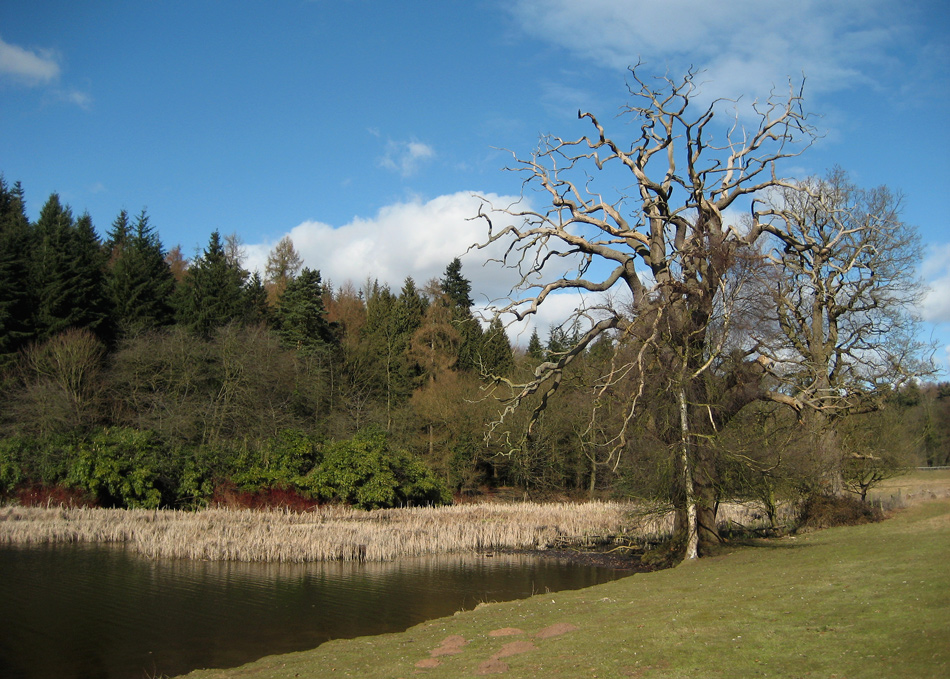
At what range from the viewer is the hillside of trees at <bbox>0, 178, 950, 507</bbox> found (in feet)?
76.4

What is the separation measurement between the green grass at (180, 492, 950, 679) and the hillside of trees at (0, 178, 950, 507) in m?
3.54

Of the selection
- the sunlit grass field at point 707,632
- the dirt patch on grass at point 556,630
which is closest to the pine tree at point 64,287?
the sunlit grass field at point 707,632

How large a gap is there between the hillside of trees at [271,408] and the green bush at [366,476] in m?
0.10

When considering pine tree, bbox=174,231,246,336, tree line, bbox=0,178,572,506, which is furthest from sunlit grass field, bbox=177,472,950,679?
pine tree, bbox=174,231,246,336

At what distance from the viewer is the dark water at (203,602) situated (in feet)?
36.9

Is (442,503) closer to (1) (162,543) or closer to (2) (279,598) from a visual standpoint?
(1) (162,543)

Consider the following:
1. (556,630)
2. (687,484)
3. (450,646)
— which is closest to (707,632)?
(556,630)

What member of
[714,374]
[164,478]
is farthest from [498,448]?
[714,374]

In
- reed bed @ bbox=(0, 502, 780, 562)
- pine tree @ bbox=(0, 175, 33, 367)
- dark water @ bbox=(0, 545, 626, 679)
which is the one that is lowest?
dark water @ bbox=(0, 545, 626, 679)

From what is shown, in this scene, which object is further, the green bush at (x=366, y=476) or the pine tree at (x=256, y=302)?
the pine tree at (x=256, y=302)

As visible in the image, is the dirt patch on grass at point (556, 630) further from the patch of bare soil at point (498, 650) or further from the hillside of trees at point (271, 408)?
the hillside of trees at point (271, 408)

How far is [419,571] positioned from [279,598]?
15.5 ft

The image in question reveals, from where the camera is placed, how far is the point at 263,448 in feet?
114

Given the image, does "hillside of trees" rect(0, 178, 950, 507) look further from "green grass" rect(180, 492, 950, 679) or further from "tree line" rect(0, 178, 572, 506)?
"green grass" rect(180, 492, 950, 679)
